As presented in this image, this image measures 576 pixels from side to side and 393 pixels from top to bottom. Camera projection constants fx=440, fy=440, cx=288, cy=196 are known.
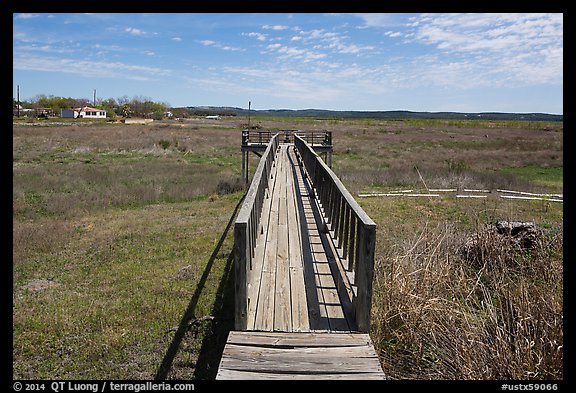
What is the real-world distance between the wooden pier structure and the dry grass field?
0.95 metres

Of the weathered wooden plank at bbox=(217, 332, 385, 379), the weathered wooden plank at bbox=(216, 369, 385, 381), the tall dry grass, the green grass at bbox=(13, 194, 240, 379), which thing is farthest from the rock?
the weathered wooden plank at bbox=(216, 369, 385, 381)

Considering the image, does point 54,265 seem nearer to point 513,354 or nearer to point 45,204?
point 45,204

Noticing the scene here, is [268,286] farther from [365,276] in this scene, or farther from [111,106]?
[111,106]

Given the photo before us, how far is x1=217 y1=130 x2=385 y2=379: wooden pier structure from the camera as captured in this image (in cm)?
Answer: 323

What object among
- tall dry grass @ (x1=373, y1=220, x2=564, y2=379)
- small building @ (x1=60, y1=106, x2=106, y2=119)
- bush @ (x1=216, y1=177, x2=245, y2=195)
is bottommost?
tall dry grass @ (x1=373, y1=220, x2=564, y2=379)

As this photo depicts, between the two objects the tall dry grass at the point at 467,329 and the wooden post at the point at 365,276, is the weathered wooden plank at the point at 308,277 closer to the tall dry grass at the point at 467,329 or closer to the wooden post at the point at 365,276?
the wooden post at the point at 365,276

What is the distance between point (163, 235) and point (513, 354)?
953cm

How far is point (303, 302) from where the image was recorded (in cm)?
431

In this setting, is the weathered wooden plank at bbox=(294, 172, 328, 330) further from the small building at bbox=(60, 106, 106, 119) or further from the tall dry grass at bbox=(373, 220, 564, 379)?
the small building at bbox=(60, 106, 106, 119)

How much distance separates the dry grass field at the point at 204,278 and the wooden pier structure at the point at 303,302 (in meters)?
0.95

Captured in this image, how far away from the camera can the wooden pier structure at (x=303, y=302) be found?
10.6ft
